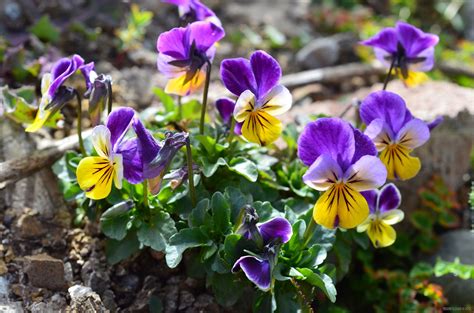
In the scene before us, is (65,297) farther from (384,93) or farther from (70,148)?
(384,93)

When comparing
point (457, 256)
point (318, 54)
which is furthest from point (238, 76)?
point (318, 54)

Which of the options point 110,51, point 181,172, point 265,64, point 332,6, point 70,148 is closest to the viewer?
point 265,64

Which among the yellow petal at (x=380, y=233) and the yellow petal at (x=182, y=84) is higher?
the yellow petal at (x=182, y=84)

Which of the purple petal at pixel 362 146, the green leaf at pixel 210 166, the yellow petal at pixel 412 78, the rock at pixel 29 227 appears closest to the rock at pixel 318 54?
the yellow petal at pixel 412 78

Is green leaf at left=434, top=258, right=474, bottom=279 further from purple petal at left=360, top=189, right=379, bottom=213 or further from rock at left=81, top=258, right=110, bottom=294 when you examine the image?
rock at left=81, top=258, right=110, bottom=294

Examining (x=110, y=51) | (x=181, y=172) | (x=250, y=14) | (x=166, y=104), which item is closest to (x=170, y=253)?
(x=181, y=172)

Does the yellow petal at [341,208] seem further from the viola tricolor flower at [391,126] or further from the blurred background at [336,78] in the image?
the blurred background at [336,78]

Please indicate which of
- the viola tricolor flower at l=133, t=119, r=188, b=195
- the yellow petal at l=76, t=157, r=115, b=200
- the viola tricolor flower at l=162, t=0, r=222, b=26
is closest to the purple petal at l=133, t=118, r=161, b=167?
the viola tricolor flower at l=133, t=119, r=188, b=195
